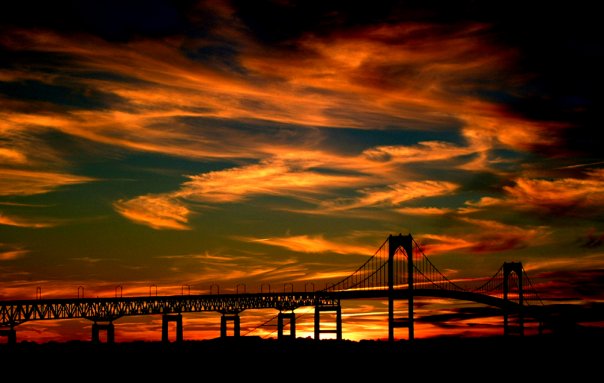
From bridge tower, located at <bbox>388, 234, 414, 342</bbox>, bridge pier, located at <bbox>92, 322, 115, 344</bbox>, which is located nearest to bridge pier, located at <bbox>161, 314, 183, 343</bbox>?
bridge pier, located at <bbox>92, 322, 115, 344</bbox>

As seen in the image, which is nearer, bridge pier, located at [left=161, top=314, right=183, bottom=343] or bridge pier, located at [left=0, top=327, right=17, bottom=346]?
bridge pier, located at [left=0, top=327, right=17, bottom=346]

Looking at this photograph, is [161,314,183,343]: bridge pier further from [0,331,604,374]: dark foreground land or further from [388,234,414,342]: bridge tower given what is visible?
[388,234,414,342]: bridge tower

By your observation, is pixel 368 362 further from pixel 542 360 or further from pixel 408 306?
pixel 408 306

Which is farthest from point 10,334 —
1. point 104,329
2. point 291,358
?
point 291,358

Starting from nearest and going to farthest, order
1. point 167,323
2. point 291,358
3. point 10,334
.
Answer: point 291,358 < point 10,334 < point 167,323

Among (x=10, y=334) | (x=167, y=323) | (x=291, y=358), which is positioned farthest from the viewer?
(x=167, y=323)

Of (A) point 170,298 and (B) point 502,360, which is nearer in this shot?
(B) point 502,360

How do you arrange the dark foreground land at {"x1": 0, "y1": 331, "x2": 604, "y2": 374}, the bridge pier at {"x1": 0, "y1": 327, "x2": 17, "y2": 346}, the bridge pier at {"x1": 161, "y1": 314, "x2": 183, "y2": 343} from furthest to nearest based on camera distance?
the bridge pier at {"x1": 161, "y1": 314, "x2": 183, "y2": 343}, the bridge pier at {"x1": 0, "y1": 327, "x2": 17, "y2": 346}, the dark foreground land at {"x1": 0, "y1": 331, "x2": 604, "y2": 374}

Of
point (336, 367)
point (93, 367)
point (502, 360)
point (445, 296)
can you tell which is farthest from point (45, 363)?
point (445, 296)

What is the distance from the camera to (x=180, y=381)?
96.2 meters

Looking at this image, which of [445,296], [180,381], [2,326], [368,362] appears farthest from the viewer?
[445,296]

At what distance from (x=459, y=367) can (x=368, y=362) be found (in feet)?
44.9

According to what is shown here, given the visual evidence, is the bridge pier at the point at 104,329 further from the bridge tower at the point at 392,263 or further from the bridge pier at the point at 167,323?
the bridge tower at the point at 392,263

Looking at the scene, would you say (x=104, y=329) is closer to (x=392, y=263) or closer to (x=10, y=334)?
(x=10, y=334)
